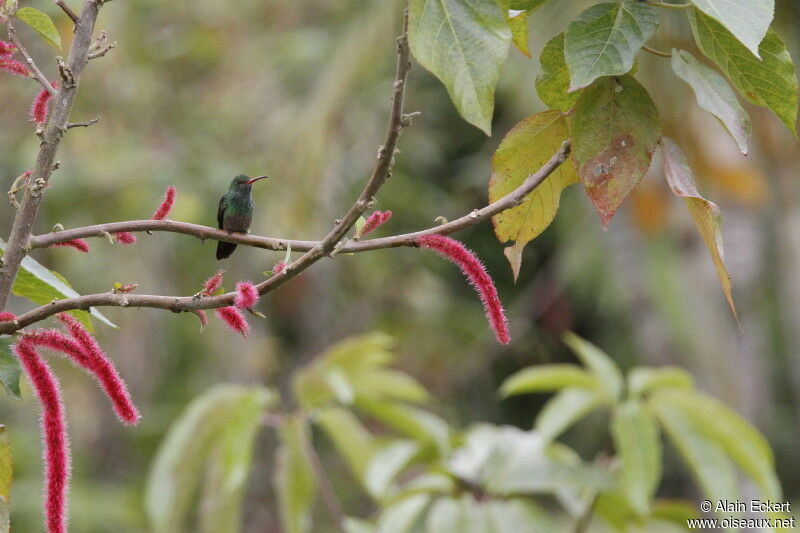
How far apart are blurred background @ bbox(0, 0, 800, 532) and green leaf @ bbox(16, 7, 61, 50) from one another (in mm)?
5085

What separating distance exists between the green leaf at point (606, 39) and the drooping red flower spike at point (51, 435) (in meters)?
0.74

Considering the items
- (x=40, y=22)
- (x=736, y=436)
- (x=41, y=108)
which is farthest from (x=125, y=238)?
(x=736, y=436)

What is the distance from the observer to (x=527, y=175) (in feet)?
4.36

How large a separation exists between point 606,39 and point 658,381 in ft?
6.29

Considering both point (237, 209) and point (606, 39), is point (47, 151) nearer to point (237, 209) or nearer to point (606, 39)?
point (606, 39)

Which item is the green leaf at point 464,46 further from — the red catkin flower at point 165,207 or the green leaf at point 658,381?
the green leaf at point 658,381

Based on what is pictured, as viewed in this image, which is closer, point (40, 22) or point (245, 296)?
point (245, 296)

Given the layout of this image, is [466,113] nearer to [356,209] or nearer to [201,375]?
[356,209]

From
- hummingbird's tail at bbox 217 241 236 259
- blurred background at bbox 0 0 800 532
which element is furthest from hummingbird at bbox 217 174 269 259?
blurred background at bbox 0 0 800 532

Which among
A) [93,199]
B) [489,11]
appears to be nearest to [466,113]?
[489,11]

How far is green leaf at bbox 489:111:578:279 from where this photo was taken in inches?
51.7

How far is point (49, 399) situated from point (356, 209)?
18.3 inches

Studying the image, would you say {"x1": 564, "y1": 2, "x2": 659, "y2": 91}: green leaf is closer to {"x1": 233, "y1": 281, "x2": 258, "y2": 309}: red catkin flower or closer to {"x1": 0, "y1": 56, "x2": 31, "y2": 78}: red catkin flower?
{"x1": 233, "y1": 281, "x2": 258, "y2": 309}: red catkin flower

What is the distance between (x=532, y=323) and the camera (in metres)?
10.4
